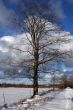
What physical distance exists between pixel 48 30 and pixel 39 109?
15550 millimetres

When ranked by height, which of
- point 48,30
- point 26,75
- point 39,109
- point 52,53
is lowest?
point 39,109

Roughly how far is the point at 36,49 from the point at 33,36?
139 centimetres

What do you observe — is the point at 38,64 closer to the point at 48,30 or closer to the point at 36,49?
the point at 36,49

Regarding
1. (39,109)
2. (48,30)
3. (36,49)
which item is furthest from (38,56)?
(39,109)

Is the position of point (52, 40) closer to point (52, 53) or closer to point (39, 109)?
point (52, 53)

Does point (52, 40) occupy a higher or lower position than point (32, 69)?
higher

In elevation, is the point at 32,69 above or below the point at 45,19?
below

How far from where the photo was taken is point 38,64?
32438 millimetres

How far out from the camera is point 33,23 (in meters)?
32.2

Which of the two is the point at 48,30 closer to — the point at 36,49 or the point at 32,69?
the point at 36,49

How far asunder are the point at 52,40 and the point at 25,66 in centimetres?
371

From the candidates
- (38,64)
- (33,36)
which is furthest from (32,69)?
(33,36)

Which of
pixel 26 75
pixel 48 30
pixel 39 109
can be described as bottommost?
pixel 39 109

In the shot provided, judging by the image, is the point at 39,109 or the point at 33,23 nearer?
the point at 39,109
